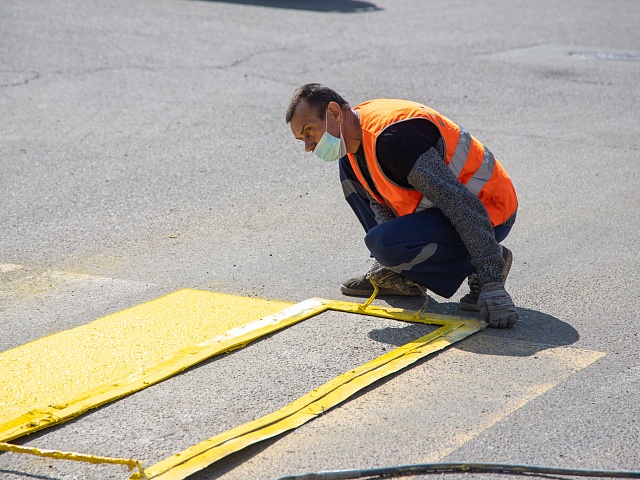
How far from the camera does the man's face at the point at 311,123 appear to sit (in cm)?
443

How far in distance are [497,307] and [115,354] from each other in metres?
1.77

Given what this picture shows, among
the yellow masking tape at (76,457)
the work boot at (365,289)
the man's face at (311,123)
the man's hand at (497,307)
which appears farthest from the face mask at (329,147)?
the yellow masking tape at (76,457)

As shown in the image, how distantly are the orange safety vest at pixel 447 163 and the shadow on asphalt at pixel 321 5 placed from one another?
37.7 feet

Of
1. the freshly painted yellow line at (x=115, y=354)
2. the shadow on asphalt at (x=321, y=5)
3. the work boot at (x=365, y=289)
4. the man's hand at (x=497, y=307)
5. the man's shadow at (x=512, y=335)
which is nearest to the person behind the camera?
the freshly painted yellow line at (x=115, y=354)

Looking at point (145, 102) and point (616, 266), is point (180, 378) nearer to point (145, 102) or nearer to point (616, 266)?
point (616, 266)

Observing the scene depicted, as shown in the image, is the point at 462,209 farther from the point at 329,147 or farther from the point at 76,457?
the point at 76,457

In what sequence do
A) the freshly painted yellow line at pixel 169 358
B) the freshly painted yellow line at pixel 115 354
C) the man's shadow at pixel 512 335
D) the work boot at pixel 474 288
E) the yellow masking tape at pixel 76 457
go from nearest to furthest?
the yellow masking tape at pixel 76 457 < the freshly painted yellow line at pixel 169 358 < the freshly painted yellow line at pixel 115 354 < the man's shadow at pixel 512 335 < the work boot at pixel 474 288

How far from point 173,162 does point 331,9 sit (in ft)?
28.9

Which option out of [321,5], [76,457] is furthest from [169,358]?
[321,5]

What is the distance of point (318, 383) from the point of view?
3.85m

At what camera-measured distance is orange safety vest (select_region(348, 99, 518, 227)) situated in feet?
14.5

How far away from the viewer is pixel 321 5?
52.9 ft

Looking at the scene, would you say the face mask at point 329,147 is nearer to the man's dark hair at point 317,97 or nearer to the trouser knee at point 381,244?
the man's dark hair at point 317,97

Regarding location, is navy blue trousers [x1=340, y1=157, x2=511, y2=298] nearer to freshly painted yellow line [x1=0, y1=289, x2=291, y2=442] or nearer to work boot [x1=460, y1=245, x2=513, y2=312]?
work boot [x1=460, y1=245, x2=513, y2=312]
